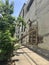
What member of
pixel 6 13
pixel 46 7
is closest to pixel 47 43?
pixel 46 7

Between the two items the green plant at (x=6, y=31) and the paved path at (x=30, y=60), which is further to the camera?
the green plant at (x=6, y=31)

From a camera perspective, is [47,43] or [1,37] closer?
[1,37]

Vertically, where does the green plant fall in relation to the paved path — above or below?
above

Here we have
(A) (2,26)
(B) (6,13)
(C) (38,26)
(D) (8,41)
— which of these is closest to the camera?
(D) (8,41)

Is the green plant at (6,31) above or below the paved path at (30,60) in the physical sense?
above

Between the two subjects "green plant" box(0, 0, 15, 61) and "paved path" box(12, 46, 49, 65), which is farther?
"green plant" box(0, 0, 15, 61)

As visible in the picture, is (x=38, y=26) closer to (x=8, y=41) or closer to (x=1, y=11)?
(x=1, y=11)

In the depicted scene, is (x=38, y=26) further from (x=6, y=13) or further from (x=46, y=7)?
(x=6, y=13)

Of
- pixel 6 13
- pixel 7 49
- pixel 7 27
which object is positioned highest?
pixel 6 13

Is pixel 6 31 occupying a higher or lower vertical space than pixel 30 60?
higher

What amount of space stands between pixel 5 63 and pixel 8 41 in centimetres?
73

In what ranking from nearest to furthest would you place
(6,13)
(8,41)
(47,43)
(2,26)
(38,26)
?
(8,41), (2,26), (6,13), (47,43), (38,26)

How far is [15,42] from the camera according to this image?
611 cm

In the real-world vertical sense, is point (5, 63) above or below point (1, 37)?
below
